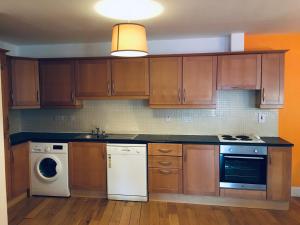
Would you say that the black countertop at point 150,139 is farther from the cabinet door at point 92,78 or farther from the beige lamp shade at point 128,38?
the beige lamp shade at point 128,38

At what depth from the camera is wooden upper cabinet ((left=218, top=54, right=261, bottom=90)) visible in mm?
3279

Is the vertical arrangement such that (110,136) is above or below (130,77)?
below

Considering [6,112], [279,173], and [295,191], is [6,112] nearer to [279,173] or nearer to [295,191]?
[279,173]

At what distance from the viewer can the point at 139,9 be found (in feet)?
7.77

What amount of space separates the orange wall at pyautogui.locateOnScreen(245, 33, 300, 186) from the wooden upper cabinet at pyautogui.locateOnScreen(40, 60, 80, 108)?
270 centimetres

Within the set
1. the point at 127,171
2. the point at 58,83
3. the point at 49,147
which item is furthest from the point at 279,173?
the point at 58,83

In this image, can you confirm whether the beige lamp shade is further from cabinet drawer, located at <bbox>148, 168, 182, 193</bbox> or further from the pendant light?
cabinet drawer, located at <bbox>148, 168, 182, 193</bbox>

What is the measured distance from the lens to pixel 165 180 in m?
3.37

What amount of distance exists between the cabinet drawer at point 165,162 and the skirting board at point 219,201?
43 centimetres

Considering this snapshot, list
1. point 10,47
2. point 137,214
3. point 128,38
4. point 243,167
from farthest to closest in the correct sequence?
point 10,47
point 243,167
point 137,214
point 128,38

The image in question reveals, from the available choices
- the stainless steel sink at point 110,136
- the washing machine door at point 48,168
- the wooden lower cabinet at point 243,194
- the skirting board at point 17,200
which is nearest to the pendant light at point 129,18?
the stainless steel sink at point 110,136

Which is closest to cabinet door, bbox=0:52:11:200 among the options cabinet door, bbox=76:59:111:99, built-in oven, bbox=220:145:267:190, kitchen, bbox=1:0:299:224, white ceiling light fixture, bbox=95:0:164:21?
kitchen, bbox=1:0:299:224

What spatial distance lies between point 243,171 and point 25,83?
334 cm

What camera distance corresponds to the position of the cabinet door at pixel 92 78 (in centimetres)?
361
